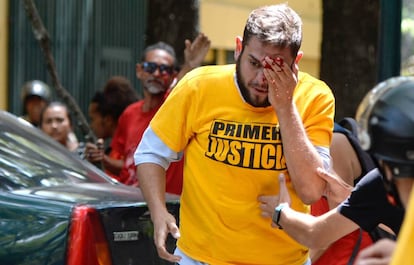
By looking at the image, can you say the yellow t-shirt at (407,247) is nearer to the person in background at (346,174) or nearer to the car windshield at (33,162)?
the person in background at (346,174)

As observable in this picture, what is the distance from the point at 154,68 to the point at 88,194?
186 centimetres

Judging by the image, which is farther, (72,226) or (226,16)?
(226,16)

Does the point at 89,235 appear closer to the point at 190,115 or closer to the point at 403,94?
the point at 190,115

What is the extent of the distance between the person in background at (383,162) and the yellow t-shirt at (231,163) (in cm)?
56

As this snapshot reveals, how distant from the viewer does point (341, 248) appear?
4.46m

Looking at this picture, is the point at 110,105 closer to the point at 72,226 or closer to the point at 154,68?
the point at 154,68

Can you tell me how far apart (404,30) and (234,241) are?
2.95 m

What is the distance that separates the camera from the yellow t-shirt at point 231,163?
4.02m

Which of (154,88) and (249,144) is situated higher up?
(249,144)

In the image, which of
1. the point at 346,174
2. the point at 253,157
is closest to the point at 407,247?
the point at 253,157

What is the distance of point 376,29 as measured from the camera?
767cm

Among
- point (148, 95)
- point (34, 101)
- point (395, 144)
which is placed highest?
point (395, 144)

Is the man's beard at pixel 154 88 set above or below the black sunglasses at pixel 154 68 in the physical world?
below

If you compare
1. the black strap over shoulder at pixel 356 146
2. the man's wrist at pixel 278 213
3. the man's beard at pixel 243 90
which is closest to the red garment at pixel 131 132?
the black strap over shoulder at pixel 356 146
